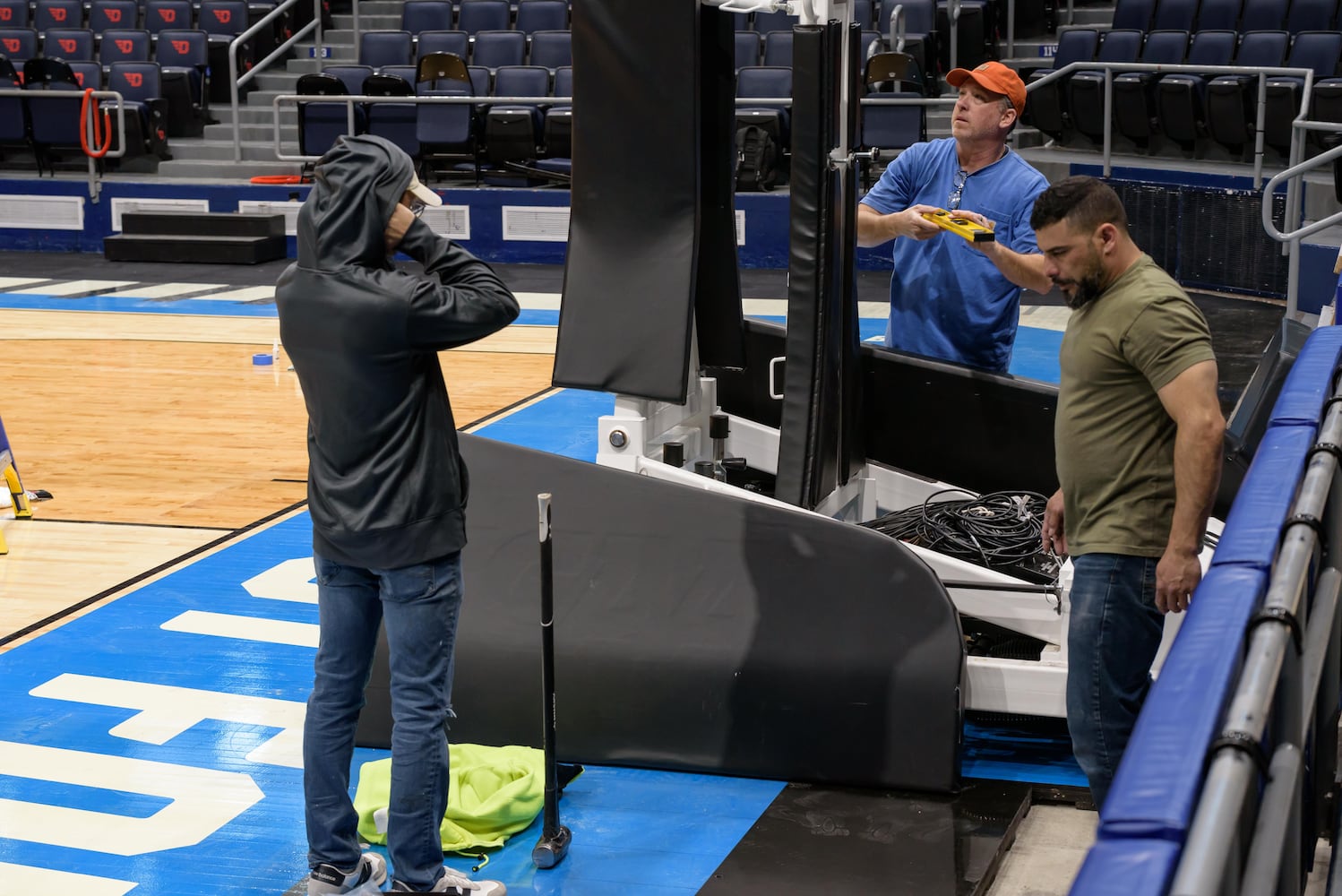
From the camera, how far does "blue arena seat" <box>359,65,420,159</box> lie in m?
15.1

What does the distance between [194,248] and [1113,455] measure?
1312 cm

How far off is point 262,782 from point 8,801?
67cm

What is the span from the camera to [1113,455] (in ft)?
10.5

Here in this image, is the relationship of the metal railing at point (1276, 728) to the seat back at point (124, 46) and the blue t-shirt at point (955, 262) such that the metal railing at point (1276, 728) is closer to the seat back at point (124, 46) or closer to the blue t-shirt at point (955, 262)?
the blue t-shirt at point (955, 262)

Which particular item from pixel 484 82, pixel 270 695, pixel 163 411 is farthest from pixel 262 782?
pixel 484 82

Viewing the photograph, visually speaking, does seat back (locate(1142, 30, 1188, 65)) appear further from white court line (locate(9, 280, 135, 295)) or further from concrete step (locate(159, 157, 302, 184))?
white court line (locate(9, 280, 135, 295))

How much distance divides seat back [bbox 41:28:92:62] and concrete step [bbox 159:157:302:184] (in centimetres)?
201

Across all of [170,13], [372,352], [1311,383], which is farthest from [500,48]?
[1311,383]

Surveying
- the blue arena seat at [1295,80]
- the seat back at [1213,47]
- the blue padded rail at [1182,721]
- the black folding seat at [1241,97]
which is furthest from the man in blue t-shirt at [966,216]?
the seat back at [1213,47]

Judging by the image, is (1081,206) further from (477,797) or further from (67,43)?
(67,43)

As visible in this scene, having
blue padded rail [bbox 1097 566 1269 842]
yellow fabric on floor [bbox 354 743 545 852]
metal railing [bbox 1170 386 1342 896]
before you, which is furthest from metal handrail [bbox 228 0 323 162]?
blue padded rail [bbox 1097 566 1269 842]

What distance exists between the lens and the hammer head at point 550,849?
3.73 m

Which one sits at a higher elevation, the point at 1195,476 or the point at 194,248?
the point at 1195,476

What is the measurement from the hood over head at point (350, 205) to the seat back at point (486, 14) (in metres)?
14.0
